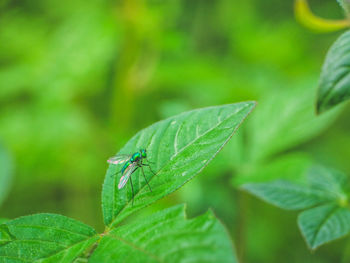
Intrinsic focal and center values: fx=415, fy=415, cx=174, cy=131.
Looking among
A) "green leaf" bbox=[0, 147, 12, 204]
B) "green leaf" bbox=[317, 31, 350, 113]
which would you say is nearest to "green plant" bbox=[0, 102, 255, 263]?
"green leaf" bbox=[317, 31, 350, 113]

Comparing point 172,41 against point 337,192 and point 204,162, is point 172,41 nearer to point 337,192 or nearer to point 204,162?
point 337,192

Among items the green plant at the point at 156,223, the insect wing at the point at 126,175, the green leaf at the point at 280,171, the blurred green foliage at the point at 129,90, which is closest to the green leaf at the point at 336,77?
the green plant at the point at 156,223

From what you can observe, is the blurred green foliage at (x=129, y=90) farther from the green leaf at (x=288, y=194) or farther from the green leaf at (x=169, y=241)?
the green leaf at (x=169, y=241)

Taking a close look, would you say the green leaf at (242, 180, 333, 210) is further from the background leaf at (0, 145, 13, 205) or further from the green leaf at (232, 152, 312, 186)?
the background leaf at (0, 145, 13, 205)

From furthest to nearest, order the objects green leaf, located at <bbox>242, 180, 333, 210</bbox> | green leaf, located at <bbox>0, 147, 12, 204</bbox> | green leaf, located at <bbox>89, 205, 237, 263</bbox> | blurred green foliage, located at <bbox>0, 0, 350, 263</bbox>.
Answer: blurred green foliage, located at <bbox>0, 0, 350, 263</bbox> → green leaf, located at <bbox>0, 147, 12, 204</bbox> → green leaf, located at <bbox>242, 180, 333, 210</bbox> → green leaf, located at <bbox>89, 205, 237, 263</bbox>

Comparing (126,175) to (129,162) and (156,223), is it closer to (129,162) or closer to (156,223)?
(129,162)

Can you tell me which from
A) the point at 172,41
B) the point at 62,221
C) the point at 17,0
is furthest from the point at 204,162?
the point at 17,0
